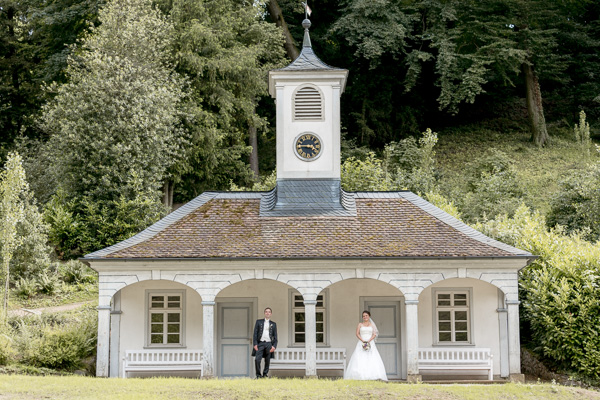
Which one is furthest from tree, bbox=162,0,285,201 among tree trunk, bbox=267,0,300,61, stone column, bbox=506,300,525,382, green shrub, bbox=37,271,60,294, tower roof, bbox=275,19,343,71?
stone column, bbox=506,300,525,382

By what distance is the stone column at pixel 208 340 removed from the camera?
19.0m

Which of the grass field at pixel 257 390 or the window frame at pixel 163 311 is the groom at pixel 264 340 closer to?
the grass field at pixel 257 390

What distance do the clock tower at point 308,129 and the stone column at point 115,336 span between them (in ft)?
17.6

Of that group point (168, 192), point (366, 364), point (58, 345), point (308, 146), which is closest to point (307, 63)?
point (308, 146)

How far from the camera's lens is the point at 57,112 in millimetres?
33594

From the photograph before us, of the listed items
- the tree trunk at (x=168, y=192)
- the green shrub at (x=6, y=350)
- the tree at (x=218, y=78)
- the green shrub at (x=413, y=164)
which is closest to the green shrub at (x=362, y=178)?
the green shrub at (x=413, y=164)

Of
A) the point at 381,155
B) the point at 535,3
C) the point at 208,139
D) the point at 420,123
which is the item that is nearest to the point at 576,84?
the point at 535,3

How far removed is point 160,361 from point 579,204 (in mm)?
19294

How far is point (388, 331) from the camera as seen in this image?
Answer: 822 inches

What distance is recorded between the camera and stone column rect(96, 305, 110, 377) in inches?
752

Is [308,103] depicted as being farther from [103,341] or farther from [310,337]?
[103,341]

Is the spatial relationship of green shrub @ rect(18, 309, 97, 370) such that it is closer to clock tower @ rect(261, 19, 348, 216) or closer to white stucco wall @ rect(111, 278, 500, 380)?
white stucco wall @ rect(111, 278, 500, 380)

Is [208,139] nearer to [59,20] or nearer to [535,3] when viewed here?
[59,20]

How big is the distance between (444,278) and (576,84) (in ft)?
118
